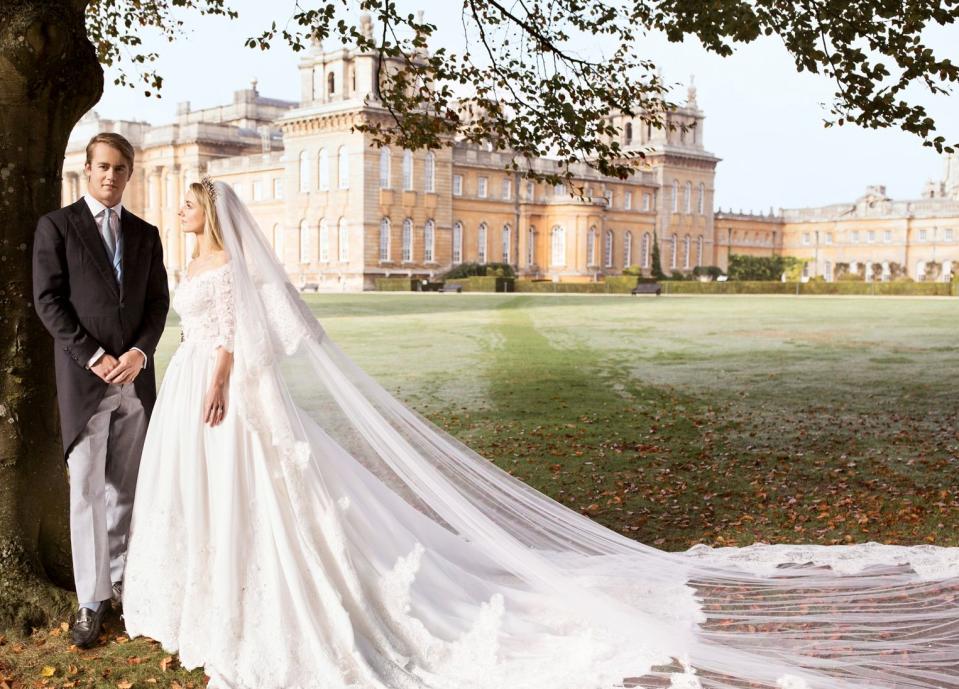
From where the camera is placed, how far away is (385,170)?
51.1 metres

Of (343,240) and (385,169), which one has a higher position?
(385,169)

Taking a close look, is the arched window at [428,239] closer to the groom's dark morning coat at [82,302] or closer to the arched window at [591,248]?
the arched window at [591,248]

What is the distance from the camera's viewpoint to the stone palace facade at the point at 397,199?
5050 centimetres

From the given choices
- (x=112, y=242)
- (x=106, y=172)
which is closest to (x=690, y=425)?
(x=112, y=242)

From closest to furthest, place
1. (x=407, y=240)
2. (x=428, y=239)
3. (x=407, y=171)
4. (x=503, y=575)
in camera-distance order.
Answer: (x=503, y=575)
(x=407, y=171)
(x=407, y=240)
(x=428, y=239)

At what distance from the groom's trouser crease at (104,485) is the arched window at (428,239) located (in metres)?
49.1

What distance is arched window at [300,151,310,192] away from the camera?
5209 cm

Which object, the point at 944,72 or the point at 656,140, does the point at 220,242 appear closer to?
the point at 944,72

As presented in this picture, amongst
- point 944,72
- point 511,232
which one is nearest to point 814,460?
point 944,72

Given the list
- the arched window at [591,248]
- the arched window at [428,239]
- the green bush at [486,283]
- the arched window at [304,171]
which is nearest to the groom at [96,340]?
the green bush at [486,283]

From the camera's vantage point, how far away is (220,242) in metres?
3.78

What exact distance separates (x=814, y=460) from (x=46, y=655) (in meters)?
6.31

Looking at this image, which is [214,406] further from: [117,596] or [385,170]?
[385,170]

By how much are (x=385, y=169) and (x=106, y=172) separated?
48149mm
